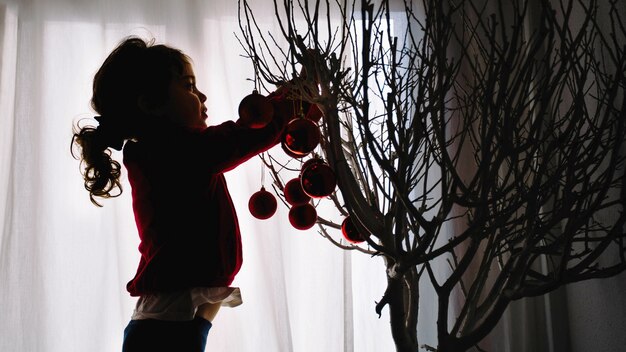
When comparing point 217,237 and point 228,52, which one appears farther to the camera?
point 228,52

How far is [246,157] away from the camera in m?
1.12

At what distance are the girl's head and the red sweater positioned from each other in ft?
0.14

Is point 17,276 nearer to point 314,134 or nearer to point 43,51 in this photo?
point 43,51

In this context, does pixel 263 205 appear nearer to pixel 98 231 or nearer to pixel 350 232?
pixel 350 232

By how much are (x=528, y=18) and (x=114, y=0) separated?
120cm

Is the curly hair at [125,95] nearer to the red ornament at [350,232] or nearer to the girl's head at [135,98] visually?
the girl's head at [135,98]

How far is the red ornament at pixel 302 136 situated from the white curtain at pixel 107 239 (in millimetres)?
773

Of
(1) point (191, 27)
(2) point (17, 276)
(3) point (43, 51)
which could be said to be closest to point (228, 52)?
(1) point (191, 27)

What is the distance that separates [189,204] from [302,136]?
346 mm

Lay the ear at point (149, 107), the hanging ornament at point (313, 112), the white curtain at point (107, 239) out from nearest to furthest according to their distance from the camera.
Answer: the hanging ornament at point (313, 112)
the ear at point (149, 107)
the white curtain at point (107, 239)

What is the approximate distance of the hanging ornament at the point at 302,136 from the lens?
88cm

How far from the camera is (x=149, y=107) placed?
3.84 ft

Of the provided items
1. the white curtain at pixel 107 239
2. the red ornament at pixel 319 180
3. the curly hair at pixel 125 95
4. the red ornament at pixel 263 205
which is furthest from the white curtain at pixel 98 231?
the red ornament at pixel 319 180

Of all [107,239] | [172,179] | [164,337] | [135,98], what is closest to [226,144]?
[172,179]
